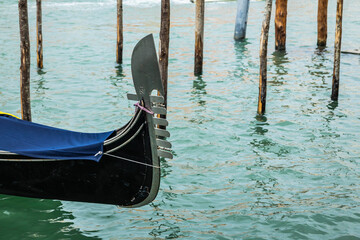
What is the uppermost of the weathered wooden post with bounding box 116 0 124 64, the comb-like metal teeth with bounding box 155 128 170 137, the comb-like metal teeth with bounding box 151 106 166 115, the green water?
the weathered wooden post with bounding box 116 0 124 64

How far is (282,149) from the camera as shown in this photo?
7902mm

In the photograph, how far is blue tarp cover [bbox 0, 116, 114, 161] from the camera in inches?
211

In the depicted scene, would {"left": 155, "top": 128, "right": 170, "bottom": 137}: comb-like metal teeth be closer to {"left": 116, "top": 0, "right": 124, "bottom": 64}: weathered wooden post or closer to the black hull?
the black hull

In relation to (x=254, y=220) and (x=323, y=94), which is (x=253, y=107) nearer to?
(x=323, y=94)

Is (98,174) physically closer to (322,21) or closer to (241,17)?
(322,21)

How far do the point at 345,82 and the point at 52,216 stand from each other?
25.9 ft

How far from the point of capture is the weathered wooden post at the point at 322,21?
13961 mm

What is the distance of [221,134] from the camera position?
8672 millimetres

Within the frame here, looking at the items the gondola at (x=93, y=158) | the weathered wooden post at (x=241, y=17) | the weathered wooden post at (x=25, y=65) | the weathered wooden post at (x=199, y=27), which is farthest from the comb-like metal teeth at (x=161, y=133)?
the weathered wooden post at (x=241, y=17)

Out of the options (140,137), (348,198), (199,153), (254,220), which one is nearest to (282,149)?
(199,153)

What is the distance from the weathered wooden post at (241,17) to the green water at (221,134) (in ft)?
1.51

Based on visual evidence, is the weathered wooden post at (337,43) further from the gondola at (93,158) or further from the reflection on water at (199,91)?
the gondola at (93,158)

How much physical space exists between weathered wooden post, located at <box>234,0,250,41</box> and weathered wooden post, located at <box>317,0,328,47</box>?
239 cm

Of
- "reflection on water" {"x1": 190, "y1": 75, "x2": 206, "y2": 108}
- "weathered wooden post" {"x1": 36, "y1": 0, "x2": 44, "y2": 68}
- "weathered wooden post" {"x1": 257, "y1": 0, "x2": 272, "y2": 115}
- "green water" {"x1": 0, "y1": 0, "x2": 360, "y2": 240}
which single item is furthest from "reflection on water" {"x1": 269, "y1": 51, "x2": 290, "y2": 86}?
"weathered wooden post" {"x1": 36, "y1": 0, "x2": 44, "y2": 68}
